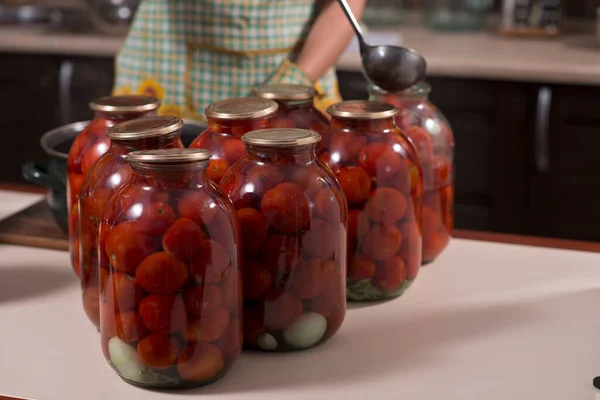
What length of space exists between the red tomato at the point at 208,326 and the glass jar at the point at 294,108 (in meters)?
0.30

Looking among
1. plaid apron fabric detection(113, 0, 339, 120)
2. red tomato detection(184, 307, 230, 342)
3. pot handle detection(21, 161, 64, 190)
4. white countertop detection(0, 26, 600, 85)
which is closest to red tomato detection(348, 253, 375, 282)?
red tomato detection(184, 307, 230, 342)

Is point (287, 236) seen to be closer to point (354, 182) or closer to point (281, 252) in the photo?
point (281, 252)

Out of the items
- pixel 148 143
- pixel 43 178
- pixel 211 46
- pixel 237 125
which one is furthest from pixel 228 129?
pixel 211 46

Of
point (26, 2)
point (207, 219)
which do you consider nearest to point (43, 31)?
point (26, 2)

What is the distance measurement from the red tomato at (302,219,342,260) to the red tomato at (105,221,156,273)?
0.16m

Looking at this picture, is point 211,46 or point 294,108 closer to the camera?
point 294,108

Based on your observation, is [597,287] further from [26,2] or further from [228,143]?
[26,2]

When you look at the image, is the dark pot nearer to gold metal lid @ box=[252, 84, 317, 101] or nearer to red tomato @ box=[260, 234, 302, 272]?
gold metal lid @ box=[252, 84, 317, 101]

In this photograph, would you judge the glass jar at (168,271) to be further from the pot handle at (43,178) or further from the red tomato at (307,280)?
the pot handle at (43,178)

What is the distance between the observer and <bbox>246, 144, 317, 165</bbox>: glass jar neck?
0.82 m

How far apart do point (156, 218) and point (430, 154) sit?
0.46 meters

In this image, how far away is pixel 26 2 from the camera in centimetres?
330

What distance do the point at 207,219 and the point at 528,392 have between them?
0.34 metres

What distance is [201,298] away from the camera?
758 mm
